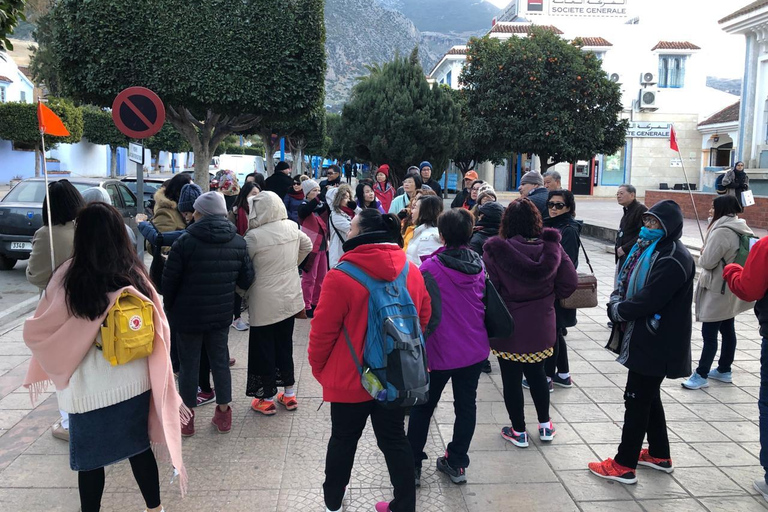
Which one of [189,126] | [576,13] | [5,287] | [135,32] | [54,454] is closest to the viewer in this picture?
[54,454]

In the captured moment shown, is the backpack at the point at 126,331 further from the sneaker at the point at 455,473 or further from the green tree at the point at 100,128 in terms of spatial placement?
the green tree at the point at 100,128

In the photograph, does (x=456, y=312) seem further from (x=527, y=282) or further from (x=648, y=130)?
(x=648, y=130)

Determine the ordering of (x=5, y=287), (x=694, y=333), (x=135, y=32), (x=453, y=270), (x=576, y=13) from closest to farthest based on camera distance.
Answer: (x=453, y=270), (x=694, y=333), (x=5, y=287), (x=135, y=32), (x=576, y=13)

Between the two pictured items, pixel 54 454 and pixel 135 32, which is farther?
pixel 135 32

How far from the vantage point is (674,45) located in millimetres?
37469

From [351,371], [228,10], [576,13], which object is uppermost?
[576,13]

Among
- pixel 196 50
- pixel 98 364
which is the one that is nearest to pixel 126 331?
pixel 98 364

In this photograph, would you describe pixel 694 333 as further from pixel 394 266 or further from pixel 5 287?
pixel 5 287

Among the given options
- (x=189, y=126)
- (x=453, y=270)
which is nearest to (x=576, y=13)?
(x=189, y=126)

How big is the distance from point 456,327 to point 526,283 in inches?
26.8

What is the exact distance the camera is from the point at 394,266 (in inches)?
116

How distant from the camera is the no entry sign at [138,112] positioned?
21.3 ft

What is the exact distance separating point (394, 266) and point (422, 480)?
1.57 meters

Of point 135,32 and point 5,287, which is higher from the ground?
point 135,32
